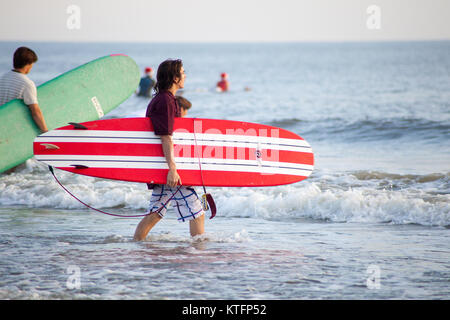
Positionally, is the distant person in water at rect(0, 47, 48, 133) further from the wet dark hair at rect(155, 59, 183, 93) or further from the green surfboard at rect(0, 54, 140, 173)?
the wet dark hair at rect(155, 59, 183, 93)

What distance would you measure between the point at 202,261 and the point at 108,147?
1117mm

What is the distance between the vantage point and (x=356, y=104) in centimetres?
1702

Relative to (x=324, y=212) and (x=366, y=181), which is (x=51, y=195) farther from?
(x=366, y=181)

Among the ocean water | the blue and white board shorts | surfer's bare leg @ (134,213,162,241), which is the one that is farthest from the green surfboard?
the blue and white board shorts

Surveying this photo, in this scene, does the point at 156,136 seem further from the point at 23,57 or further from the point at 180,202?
the point at 23,57

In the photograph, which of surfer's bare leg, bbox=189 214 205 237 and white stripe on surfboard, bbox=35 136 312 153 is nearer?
surfer's bare leg, bbox=189 214 205 237

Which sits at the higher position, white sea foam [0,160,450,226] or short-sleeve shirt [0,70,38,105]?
short-sleeve shirt [0,70,38,105]

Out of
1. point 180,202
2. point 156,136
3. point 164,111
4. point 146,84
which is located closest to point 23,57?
point 156,136

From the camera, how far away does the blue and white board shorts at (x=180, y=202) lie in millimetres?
3691

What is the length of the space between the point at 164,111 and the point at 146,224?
0.85 m

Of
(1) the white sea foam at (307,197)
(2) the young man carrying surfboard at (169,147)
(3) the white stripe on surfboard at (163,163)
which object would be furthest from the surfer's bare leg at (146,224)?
(1) the white sea foam at (307,197)

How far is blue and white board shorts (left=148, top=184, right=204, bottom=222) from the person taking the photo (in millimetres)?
3691

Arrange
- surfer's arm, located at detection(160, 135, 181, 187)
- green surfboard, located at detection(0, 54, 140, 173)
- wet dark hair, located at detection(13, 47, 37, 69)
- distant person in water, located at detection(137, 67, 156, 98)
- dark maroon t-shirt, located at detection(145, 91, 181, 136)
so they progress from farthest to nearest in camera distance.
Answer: distant person in water, located at detection(137, 67, 156, 98) → green surfboard, located at detection(0, 54, 140, 173) → wet dark hair, located at detection(13, 47, 37, 69) → surfer's arm, located at detection(160, 135, 181, 187) → dark maroon t-shirt, located at detection(145, 91, 181, 136)
